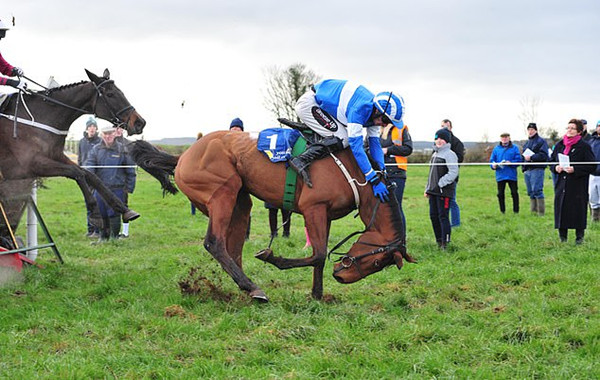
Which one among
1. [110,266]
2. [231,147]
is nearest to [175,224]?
[110,266]

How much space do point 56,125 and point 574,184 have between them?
7315 mm

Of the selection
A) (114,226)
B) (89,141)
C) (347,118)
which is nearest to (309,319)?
(347,118)

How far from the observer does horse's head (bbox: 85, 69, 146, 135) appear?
844cm

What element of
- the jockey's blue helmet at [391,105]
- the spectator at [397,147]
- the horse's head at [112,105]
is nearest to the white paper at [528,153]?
the spectator at [397,147]

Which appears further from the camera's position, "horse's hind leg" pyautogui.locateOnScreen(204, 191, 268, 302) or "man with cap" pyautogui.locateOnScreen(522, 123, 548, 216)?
"man with cap" pyautogui.locateOnScreen(522, 123, 548, 216)

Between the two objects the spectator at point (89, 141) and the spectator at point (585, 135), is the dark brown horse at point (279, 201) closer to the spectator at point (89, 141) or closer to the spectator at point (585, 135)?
the spectator at point (585, 135)

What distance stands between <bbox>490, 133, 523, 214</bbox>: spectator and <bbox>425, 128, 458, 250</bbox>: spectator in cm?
493

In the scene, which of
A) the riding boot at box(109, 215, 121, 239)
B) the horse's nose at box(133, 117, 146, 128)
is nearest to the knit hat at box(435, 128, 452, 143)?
the horse's nose at box(133, 117, 146, 128)

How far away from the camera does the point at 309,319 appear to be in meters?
5.82

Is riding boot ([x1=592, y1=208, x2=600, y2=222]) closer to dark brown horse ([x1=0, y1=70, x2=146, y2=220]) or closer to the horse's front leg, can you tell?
the horse's front leg

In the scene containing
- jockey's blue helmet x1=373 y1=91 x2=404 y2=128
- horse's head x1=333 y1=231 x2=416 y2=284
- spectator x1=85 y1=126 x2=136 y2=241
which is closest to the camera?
jockey's blue helmet x1=373 y1=91 x2=404 y2=128

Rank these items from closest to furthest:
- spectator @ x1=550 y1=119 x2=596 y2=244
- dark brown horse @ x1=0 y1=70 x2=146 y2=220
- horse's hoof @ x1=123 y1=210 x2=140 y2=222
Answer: dark brown horse @ x1=0 y1=70 x2=146 y2=220 → horse's hoof @ x1=123 y1=210 x2=140 y2=222 → spectator @ x1=550 y1=119 x2=596 y2=244

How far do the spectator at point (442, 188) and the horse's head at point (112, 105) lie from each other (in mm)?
4564

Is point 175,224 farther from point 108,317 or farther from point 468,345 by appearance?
point 468,345
